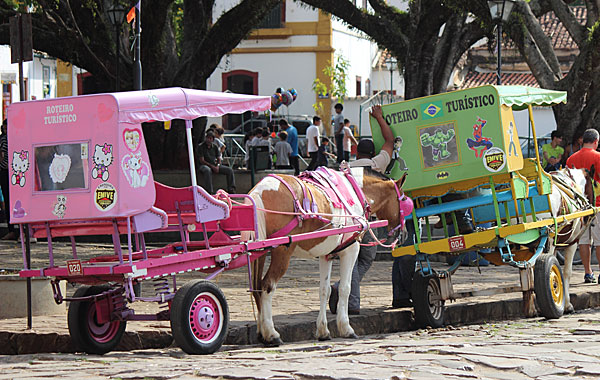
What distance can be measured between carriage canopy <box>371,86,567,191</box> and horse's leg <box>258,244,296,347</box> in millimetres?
2040

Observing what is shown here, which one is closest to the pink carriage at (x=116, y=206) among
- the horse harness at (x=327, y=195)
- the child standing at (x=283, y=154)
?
the horse harness at (x=327, y=195)

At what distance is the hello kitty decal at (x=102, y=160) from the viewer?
805 centimetres

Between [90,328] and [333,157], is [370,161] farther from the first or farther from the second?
[333,157]

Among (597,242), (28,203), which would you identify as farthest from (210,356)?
(597,242)

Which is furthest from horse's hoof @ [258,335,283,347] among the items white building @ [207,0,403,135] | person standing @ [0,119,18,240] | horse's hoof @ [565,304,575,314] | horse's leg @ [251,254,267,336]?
white building @ [207,0,403,135]

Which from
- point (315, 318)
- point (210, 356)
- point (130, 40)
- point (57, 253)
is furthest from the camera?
point (130, 40)

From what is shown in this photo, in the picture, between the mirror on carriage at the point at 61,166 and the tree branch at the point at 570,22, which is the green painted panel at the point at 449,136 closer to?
the mirror on carriage at the point at 61,166

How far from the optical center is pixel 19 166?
27.8ft

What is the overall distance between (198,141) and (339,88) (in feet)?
67.6

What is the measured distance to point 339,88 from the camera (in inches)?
1720

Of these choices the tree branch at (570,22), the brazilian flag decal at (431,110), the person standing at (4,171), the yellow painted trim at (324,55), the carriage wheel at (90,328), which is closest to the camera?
the carriage wheel at (90,328)

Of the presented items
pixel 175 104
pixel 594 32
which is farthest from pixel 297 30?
pixel 175 104

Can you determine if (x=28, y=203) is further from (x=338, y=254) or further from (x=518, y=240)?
(x=518, y=240)

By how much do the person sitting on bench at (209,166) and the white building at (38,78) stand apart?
631 inches
